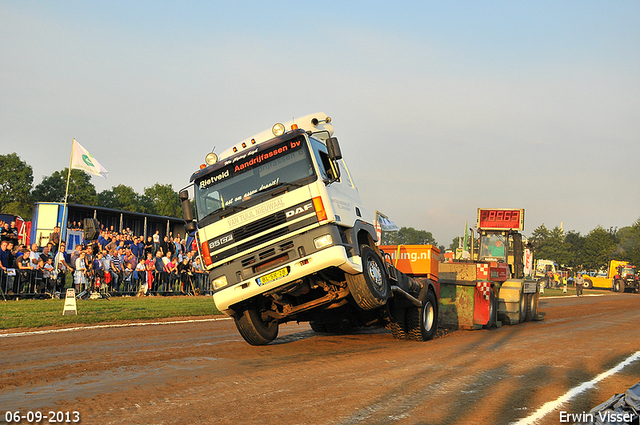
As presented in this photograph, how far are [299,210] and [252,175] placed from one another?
1.07 m

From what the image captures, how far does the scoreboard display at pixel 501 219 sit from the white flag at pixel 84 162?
15045 millimetres

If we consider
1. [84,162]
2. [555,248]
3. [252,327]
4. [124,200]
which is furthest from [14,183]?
[555,248]

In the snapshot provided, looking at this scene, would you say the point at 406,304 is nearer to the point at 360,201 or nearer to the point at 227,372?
the point at 360,201

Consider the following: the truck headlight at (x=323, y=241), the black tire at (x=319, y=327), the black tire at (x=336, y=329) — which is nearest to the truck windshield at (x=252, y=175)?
the truck headlight at (x=323, y=241)

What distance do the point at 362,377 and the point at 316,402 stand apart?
4.60ft

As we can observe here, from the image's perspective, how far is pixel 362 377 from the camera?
6.69m

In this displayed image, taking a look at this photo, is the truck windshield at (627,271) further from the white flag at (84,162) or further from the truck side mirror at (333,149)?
the truck side mirror at (333,149)

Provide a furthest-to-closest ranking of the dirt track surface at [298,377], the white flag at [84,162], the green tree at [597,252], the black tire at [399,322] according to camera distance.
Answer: the green tree at [597,252] → the white flag at [84,162] → the black tire at [399,322] → the dirt track surface at [298,377]

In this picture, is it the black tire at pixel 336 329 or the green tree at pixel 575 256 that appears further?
the green tree at pixel 575 256

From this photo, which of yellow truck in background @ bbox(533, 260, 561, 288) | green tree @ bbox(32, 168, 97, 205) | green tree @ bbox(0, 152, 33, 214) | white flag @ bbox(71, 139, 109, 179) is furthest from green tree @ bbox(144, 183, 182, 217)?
white flag @ bbox(71, 139, 109, 179)

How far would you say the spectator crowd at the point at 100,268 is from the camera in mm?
17391

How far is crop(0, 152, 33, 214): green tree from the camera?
225ft

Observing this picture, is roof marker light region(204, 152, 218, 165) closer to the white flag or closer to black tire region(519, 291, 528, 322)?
black tire region(519, 291, 528, 322)

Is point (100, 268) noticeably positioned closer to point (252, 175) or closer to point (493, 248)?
point (252, 175)
